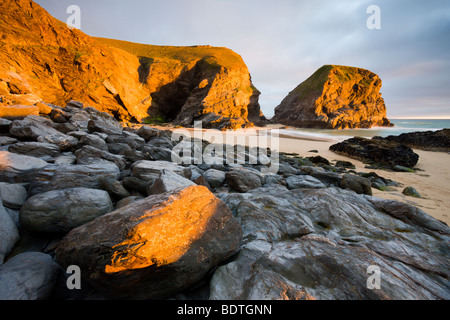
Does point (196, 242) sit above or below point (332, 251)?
above

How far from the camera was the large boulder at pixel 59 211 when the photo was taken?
1.98 m

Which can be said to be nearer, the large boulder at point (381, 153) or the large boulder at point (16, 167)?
the large boulder at point (16, 167)

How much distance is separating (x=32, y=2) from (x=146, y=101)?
16.6 m

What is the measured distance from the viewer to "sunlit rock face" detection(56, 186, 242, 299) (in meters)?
1.37

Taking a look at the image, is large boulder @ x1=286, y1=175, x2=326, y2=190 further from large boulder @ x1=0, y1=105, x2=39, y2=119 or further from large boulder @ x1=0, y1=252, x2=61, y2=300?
large boulder @ x1=0, y1=105, x2=39, y2=119

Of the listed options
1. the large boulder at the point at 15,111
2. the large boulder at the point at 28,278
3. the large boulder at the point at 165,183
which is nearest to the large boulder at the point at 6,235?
the large boulder at the point at 28,278

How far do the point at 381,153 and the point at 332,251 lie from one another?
39.1 feet

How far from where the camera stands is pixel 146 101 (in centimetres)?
3297

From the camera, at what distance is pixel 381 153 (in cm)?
1031

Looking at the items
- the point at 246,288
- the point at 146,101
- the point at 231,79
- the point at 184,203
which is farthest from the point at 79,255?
the point at 231,79

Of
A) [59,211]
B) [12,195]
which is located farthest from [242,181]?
[12,195]

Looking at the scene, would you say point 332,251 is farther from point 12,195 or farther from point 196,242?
point 12,195

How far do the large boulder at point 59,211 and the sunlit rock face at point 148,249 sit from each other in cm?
58

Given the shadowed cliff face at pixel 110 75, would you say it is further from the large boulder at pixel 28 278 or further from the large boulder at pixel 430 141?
the large boulder at pixel 430 141
